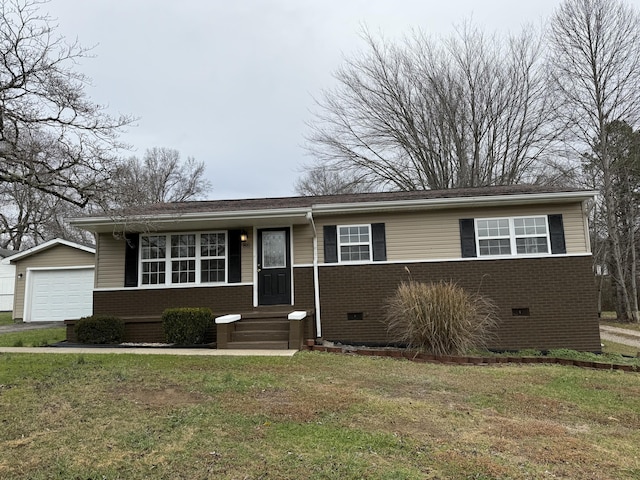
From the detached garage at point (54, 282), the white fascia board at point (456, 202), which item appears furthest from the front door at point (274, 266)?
the detached garage at point (54, 282)

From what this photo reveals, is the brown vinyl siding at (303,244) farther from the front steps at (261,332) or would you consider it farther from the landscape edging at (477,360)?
the landscape edging at (477,360)

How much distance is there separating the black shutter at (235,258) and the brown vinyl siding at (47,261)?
27.9 ft

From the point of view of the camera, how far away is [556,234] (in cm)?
976

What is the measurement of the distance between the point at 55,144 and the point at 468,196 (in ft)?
26.6

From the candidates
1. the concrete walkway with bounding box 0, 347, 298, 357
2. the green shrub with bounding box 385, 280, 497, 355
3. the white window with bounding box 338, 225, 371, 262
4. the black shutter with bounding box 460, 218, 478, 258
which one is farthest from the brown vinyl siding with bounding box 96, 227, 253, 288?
the black shutter with bounding box 460, 218, 478, 258

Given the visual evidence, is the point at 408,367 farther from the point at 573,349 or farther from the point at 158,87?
the point at 158,87

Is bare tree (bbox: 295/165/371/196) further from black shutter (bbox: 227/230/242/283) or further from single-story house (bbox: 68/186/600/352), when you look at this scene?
black shutter (bbox: 227/230/242/283)

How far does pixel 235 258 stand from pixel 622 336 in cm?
1149

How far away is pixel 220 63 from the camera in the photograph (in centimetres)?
1341

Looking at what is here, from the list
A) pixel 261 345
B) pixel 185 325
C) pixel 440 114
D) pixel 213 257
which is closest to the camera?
pixel 261 345

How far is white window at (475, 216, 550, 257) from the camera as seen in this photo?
9828mm

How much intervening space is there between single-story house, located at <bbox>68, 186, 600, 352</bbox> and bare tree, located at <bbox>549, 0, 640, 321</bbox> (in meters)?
10.0

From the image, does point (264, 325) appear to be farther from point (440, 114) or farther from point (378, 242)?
point (440, 114)

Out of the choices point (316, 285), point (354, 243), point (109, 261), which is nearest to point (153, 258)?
point (109, 261)
